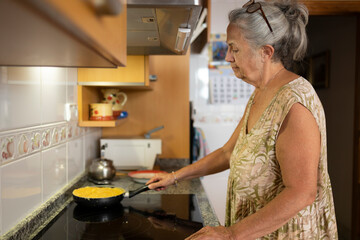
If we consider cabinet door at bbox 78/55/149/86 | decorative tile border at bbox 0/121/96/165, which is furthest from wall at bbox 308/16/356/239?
decorative tile border at bbox 0/121/96/165

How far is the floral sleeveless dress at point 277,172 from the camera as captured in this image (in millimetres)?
1019

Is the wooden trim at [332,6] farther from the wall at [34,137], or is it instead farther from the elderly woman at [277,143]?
the wall at [34,137]

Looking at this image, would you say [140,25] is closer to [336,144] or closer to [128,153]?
[128,153]

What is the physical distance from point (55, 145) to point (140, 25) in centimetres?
68

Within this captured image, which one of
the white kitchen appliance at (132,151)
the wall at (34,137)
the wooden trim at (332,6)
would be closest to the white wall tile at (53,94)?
the wall at (34,137)

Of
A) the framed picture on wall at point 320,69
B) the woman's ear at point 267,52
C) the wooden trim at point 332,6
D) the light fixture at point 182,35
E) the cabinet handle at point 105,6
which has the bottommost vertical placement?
the cabinet handle at point 105,6

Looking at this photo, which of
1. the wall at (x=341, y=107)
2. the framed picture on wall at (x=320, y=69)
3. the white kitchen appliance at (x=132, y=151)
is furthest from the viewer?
the framed picture on wall at (x=320, y=69)

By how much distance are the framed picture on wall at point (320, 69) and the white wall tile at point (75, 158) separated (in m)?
3.00

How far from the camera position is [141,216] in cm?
140

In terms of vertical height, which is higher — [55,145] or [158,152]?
[55,145]

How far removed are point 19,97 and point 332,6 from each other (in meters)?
2.72

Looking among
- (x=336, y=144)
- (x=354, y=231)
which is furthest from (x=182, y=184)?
(x=336, y=144)

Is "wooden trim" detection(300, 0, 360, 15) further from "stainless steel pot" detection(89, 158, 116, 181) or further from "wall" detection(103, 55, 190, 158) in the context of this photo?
"stainless steel pot" detection(89, 158, 116, 181)

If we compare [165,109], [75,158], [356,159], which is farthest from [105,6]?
[356,159]
